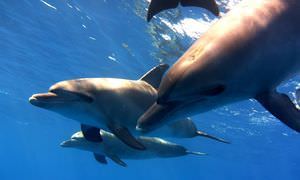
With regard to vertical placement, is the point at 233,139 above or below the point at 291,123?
below

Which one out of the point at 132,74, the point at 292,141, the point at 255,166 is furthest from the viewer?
the point at 255,166

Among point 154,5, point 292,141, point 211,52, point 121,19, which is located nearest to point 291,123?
point 211,52

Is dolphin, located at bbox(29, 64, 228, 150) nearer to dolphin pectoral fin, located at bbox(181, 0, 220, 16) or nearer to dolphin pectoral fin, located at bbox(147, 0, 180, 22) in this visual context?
dolphin pectoral fin, located at bbox(147, 0, 180, 22)

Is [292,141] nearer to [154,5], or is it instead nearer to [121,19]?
[121,19]

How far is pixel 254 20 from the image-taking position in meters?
2.95

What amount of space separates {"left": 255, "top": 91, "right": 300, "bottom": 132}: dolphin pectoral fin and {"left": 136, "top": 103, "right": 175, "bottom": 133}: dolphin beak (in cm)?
84

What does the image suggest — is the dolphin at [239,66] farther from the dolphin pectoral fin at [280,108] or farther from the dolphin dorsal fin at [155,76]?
the dolphin dorsal fin at [155,76]

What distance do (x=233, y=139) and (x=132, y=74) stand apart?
19670 millimetres

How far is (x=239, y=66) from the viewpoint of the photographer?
9.14 feet

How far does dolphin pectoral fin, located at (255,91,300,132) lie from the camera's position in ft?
10.2

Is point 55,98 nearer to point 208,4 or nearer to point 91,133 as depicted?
point 91,133

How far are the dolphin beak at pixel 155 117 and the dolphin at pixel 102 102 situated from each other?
173 cm

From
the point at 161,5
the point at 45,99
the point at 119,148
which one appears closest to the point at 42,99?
the point at 45,99

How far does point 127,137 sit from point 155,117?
1994 mm
